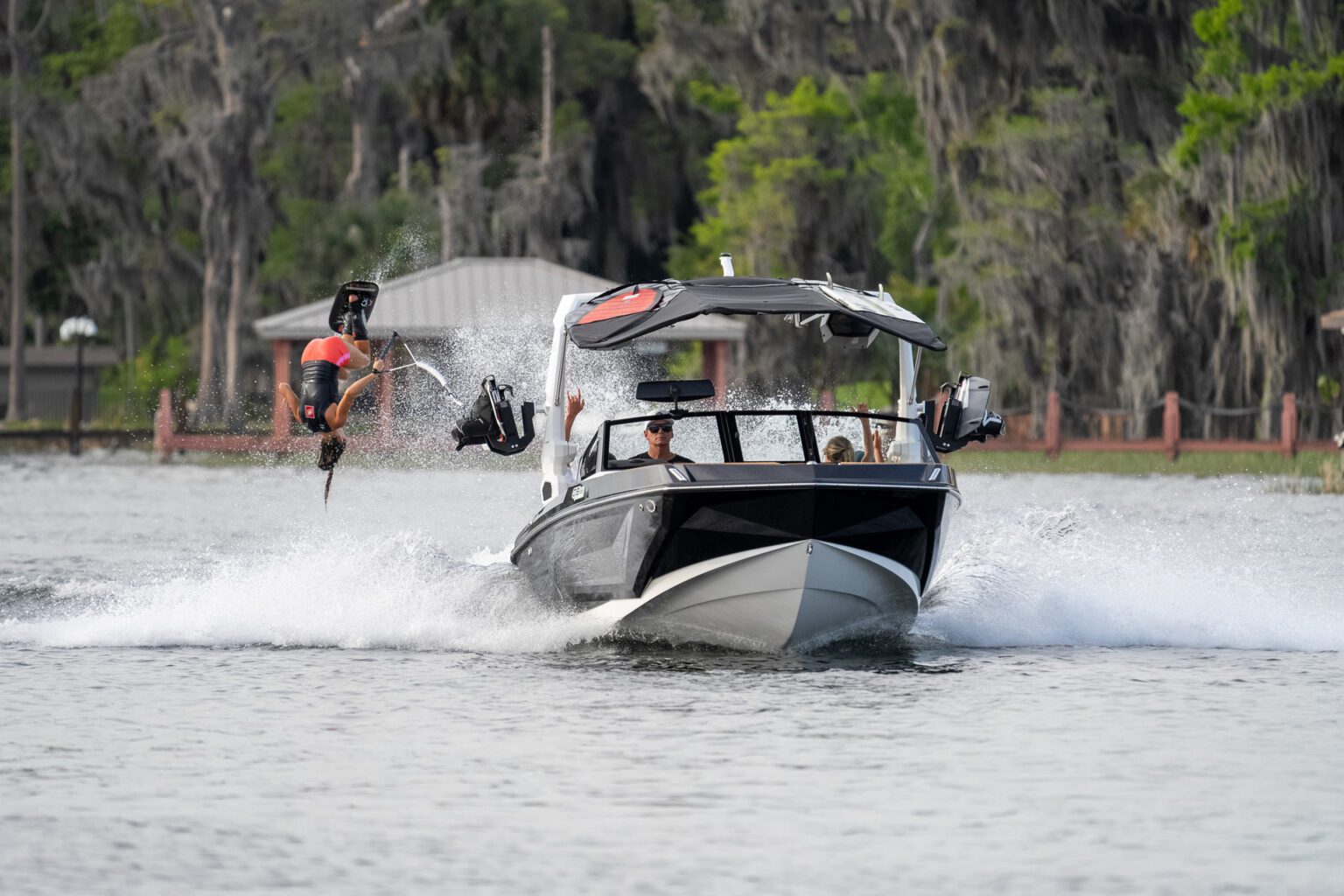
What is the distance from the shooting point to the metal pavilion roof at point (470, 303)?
57375 millimetres

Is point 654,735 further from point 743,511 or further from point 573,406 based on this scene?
point 573,406

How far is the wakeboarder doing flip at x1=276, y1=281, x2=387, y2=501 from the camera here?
1762cm

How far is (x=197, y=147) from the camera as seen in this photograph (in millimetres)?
67438

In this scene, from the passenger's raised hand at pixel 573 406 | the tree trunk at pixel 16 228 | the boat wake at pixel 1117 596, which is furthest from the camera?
the tree trunk at pixel 16 228

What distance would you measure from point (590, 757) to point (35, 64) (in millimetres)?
66098

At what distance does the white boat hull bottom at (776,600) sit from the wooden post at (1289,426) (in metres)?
29.8

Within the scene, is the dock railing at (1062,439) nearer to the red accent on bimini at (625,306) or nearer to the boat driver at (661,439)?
the red accent on bimini at (625,306)

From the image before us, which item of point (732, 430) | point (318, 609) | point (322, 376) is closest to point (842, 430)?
point (732, 430)

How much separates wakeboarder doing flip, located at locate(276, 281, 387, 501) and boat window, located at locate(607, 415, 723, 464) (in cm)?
249

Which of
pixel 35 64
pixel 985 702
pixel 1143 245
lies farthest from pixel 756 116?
pixel 985 702

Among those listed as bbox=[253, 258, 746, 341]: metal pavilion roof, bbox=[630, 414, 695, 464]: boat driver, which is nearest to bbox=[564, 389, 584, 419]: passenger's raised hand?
bbox=[630, 414, 695, 464]: boat driver

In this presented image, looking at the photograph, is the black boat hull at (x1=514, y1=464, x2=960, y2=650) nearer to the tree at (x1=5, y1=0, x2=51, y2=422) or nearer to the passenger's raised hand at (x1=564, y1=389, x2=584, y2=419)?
the passenger's raised hand at (x1=564, y1=389, x2=584, y2=419)

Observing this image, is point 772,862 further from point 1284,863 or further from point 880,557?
point 880,557

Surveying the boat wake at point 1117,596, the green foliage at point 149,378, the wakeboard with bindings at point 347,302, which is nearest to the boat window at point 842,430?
the boat wake at point 1117,596
